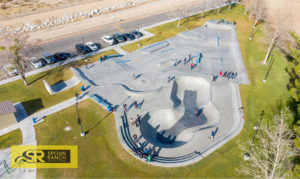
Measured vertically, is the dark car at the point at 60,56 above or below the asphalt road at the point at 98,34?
below

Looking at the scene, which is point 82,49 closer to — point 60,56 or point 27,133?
point 60,56

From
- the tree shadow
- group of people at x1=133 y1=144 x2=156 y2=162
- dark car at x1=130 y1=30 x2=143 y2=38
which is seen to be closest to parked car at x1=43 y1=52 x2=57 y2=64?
the tree shadow

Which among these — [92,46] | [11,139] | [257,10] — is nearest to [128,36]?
[92,46]

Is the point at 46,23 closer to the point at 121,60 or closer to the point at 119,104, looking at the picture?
the point at 121,60

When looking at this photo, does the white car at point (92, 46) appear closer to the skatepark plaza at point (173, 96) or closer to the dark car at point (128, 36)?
the skatepark plaza at point (173, 96)

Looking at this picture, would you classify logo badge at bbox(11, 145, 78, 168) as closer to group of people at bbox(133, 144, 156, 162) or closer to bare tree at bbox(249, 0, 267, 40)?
group of people at bbox(133, 144, 156, 162)

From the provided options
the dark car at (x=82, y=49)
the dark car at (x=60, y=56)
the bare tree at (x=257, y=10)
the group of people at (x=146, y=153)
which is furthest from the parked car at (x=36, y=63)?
the bare tree at (x=257, y=10)
